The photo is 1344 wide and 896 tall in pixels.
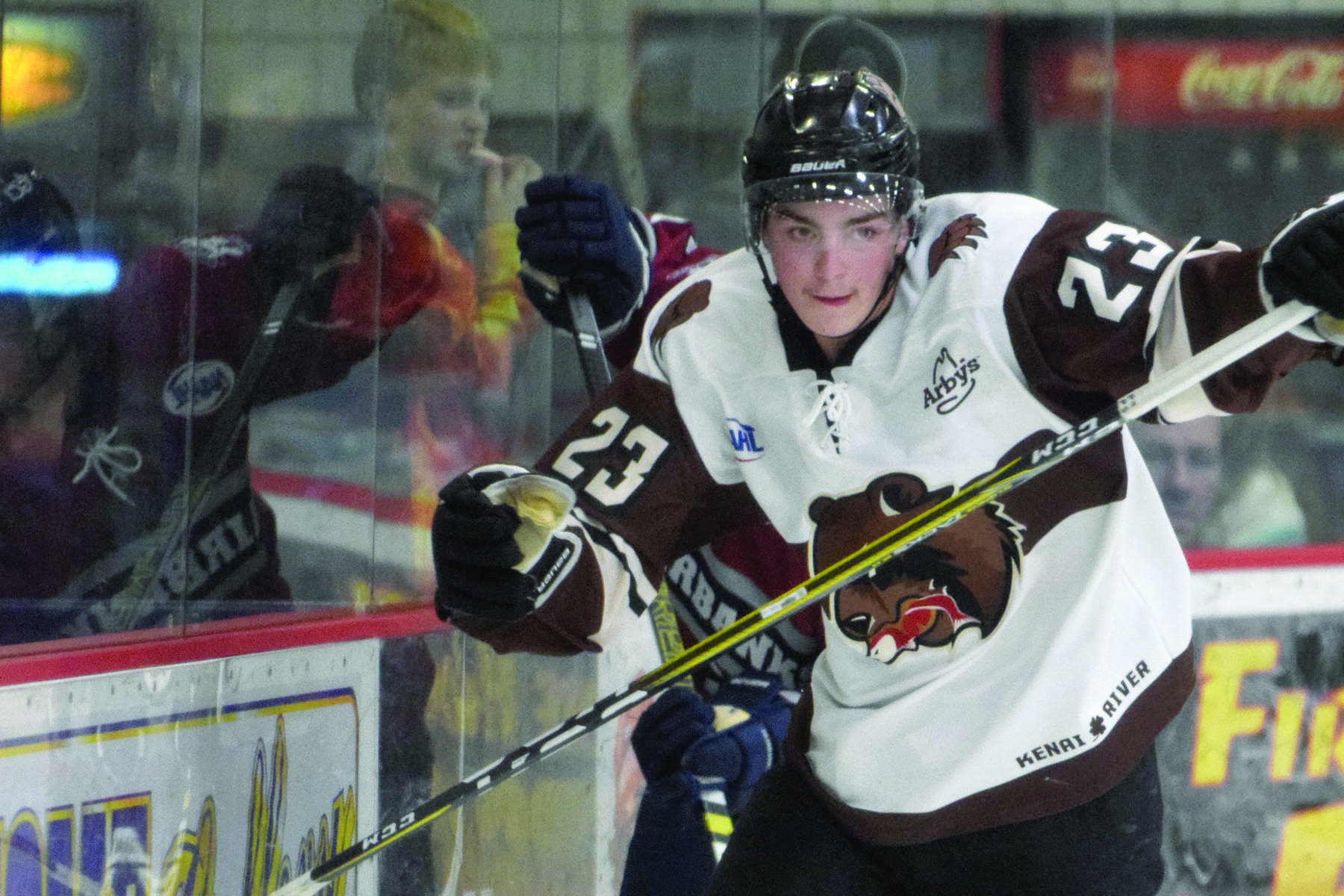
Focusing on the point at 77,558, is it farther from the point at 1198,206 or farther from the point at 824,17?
the point at 1198,206

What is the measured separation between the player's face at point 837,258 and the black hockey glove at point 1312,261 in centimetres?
42

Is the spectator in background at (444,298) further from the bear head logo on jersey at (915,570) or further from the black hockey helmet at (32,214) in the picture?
the bear head logo on jersey at (915,570)

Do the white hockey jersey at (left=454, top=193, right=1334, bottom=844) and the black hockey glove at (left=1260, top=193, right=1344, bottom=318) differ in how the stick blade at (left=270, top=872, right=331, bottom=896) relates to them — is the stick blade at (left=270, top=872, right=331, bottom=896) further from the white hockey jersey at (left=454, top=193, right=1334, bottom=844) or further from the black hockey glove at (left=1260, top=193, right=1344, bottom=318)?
the black hockey glove at (left=1260, top=193, right=1344, bottom=318)

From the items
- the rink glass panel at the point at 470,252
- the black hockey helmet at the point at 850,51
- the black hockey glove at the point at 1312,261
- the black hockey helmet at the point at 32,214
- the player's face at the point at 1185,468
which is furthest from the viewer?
the player's face at the point at 1185,468

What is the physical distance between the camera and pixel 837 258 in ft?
6.07

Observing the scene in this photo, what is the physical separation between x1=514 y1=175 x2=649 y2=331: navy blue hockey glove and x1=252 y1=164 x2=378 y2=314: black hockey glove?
1.16 feet

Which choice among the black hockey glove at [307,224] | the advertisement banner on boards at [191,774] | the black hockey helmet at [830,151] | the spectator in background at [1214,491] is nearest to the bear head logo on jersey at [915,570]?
the black hockey helmet at [830,151]

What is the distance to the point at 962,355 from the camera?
1.81 meters

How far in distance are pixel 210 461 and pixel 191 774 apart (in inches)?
16.9

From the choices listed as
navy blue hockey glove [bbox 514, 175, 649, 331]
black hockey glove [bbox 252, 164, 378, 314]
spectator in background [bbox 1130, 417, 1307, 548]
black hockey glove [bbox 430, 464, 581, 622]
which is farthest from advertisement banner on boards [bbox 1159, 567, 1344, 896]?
black hockey glove [bbox 430, 464, 581, 622]

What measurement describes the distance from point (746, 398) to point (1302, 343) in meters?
0.61

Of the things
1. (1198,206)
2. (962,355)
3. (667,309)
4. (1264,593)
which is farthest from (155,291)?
(1198,206)

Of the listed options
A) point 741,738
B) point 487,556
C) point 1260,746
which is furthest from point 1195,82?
point 487,556

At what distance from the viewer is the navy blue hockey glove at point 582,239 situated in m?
2.35
